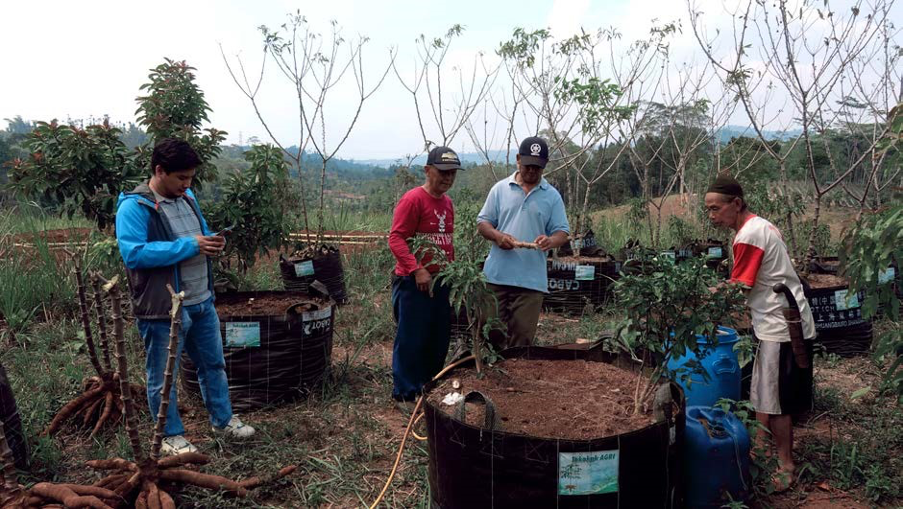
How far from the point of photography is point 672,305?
232 centimetres

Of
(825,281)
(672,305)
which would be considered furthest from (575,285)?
(672,305)

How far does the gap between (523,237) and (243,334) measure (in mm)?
1705

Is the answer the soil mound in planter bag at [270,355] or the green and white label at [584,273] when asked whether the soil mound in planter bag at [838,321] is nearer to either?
the green and white label at [584,273]

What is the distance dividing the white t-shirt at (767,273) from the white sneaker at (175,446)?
2.63 metres

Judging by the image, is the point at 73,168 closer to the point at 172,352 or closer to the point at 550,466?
the point at 172,352

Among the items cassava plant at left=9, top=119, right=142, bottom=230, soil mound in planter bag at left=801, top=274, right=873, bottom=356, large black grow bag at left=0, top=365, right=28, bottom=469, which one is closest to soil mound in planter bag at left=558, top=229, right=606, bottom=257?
soil mound in planter bag at left=801, top=274, right=873, bottom=356

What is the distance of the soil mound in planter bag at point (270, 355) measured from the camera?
3.43 meters

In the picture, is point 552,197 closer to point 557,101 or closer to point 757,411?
point 757,411

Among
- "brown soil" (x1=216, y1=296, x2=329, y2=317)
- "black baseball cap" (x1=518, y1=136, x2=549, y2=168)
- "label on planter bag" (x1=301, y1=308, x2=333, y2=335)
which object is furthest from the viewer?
"brown soil" (x1=216, y1=296, x2=329, y2=317)

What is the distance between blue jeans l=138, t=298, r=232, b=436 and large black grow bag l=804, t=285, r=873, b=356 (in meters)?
3.81

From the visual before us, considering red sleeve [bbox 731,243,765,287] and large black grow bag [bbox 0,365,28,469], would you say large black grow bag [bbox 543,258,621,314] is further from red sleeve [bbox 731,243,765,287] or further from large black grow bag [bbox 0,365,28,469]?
large black grow bag [bbox 0,365,28,469]

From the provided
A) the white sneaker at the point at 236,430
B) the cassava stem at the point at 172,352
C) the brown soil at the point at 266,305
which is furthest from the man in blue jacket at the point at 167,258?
the brown soil at the point at 266,305

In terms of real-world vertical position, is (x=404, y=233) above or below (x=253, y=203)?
below

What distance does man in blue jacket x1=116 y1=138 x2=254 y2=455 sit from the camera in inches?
105
